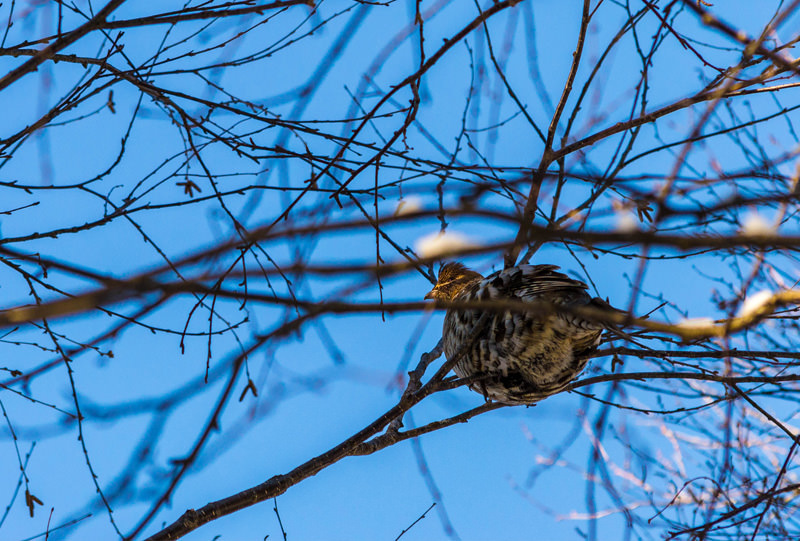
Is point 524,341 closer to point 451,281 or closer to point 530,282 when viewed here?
point 530,282

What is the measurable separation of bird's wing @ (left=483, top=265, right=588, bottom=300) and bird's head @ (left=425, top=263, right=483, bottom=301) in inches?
44.7

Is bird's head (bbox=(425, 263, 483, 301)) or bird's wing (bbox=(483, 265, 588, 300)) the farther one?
bird's head (bbox=(425, 263, 483, 301))

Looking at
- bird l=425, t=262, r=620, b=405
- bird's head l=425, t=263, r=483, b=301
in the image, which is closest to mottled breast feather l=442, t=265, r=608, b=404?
bird l=425, t=262, r=620, b=405

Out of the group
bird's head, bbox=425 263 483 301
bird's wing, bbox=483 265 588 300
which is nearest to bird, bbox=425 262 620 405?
bird's wing, bbox=483 265 588 300

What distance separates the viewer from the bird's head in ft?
19.1

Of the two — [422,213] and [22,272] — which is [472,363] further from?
[422,213]

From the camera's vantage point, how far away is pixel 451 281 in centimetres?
585

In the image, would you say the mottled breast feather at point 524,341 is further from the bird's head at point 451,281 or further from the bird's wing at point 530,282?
the bird's head at point 451,281

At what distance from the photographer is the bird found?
13.3 feet

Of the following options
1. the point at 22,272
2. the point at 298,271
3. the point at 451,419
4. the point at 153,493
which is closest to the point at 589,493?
the point at 451,419

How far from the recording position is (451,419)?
3830 millimetres

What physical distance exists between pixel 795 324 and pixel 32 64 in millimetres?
6832

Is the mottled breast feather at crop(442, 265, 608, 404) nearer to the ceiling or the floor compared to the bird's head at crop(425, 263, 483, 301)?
nearer to the floor

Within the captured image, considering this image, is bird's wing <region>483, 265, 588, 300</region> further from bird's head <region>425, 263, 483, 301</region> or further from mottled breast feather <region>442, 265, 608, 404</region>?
bird's head <region>425, 263, 483, 301</region>
